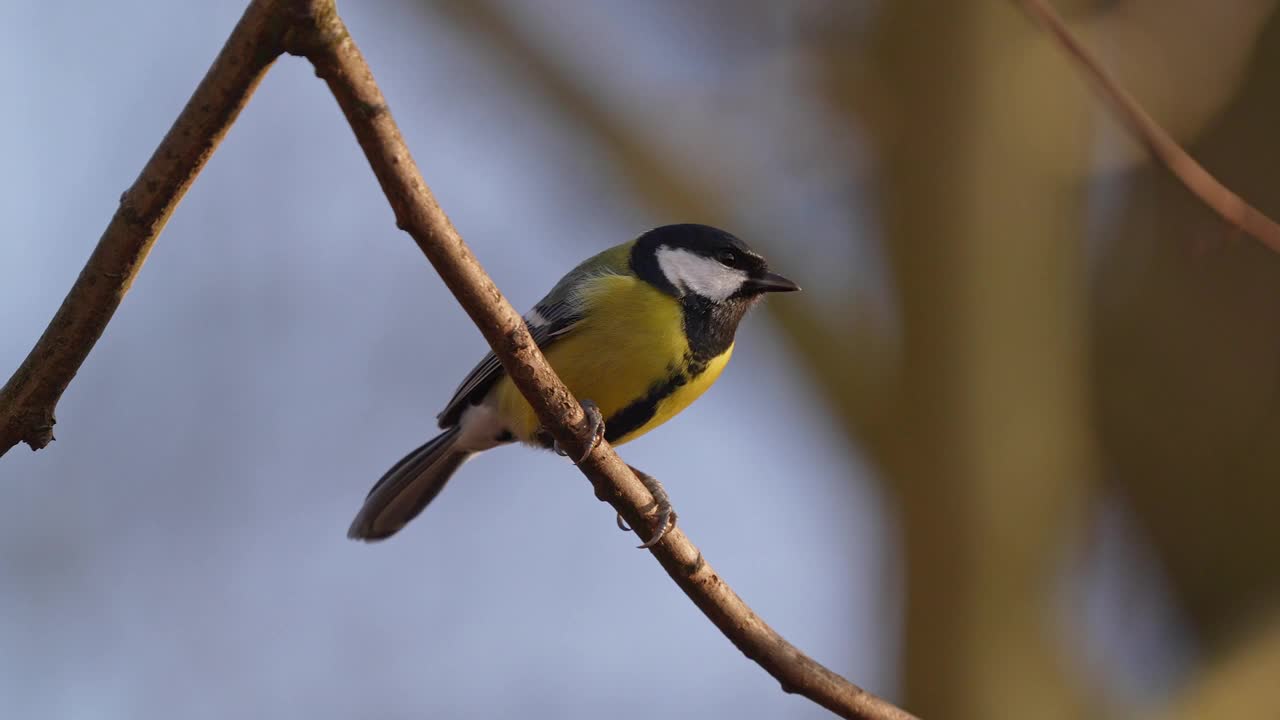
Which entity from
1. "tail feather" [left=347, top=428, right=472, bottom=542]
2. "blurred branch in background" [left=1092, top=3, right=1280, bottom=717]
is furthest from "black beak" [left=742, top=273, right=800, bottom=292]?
"blurred branch in background" [left=1092, top=3, right=1280, bottom=717]

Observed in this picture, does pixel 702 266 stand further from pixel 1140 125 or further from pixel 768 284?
pixel 1140 125

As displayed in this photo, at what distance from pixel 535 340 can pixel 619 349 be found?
0.29 meters

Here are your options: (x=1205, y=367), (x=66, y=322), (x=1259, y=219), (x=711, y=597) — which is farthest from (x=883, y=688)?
(x=66, y=322)

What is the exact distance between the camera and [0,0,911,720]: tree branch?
1615 mm

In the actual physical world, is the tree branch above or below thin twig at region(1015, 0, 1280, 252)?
above

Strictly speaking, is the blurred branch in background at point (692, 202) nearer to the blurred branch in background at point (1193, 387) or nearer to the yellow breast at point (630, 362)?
the blurred branch in background at point (1193, 387)

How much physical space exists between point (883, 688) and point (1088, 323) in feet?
6.44

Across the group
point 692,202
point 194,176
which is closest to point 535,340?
point 194,176

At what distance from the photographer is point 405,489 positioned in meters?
3.87

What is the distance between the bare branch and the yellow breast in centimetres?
149

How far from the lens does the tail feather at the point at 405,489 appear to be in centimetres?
382

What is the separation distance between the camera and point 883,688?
16.9ft

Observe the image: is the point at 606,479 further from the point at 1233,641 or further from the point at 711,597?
the point at 1233,641

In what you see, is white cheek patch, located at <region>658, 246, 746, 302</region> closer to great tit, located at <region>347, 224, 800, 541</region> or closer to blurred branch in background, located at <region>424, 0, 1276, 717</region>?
great tit, located at <region>347, 224, 800, 541</region>
